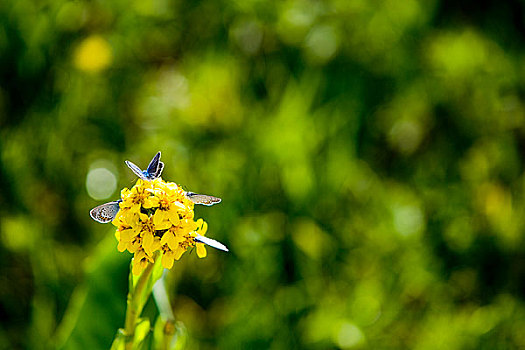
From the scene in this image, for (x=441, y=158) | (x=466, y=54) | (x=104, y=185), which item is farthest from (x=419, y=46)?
(x=104, y=185)

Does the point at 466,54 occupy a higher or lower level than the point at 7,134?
higher

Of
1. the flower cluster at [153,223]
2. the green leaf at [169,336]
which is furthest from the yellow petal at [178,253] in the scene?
the green leaf at [169,336]

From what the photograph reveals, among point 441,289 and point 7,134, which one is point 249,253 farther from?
point 7,134

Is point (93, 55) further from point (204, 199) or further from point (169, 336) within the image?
point (204, 199)

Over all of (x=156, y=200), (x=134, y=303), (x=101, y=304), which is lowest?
(x=101, y=304)

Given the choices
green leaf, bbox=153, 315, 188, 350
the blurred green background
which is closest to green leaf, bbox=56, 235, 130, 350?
the blurred green background

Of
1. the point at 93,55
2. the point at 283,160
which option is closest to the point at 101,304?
the point at 283,160
